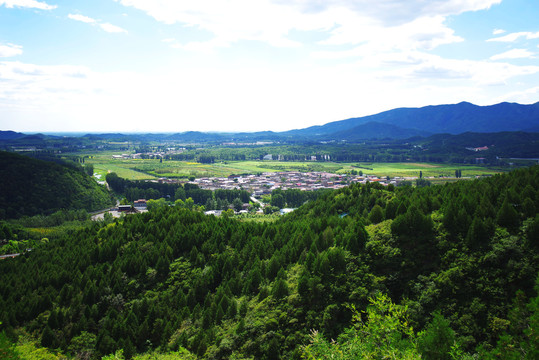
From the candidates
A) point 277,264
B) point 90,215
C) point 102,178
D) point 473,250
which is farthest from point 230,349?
point 102,178

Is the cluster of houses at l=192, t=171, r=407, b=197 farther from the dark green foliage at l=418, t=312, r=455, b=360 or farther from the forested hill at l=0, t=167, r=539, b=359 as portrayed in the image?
the dark green foliage at l=418, t=312, r=455, b=360

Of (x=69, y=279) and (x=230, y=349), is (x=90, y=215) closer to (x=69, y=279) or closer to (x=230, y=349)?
(x=69, y=279)

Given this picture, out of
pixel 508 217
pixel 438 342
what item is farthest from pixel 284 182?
pixel 438 342

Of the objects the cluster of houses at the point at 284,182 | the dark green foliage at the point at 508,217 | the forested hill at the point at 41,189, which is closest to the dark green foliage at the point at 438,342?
the dark green foliage at the point at 508,217

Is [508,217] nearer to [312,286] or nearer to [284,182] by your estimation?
[312,286]

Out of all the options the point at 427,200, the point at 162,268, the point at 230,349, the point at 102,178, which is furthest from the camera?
the point at 102,178

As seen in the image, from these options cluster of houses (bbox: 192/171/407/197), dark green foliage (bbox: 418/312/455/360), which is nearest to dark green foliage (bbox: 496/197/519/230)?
dark green foliage (bbox: 418/312/455/360)
